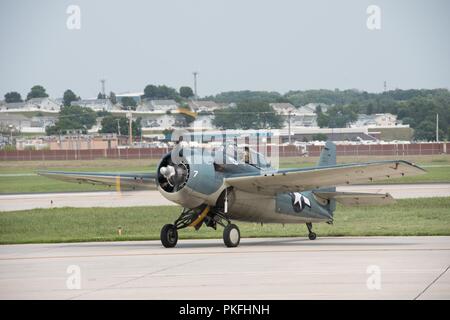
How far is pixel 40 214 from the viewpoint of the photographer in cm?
3209

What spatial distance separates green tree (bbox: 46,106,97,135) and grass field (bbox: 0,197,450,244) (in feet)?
232

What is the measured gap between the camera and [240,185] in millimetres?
20016

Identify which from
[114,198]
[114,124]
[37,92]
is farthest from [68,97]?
[114,198]

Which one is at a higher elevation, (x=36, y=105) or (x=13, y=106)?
(x=36, y=105)

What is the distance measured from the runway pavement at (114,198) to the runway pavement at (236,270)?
16.6m

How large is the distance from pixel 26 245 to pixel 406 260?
10795 millimetres

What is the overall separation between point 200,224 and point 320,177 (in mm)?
3185

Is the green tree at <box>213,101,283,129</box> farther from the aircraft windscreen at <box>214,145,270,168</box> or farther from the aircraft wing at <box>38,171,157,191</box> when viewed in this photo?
the aircraft windscreen at <box>214,145,270,168</box>

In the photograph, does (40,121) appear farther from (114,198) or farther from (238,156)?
(238,156)

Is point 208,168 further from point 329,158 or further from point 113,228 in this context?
point 113,228

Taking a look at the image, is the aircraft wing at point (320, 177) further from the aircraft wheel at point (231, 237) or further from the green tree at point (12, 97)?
the green tree at point (12, 97)

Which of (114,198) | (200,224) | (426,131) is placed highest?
(200,224)

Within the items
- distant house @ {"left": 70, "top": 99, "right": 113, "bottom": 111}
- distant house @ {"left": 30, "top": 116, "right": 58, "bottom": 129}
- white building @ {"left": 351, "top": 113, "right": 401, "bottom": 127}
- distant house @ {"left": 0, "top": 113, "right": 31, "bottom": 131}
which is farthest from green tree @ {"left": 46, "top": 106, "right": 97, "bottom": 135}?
white building @ {"left": 351, "top": 113, "right": 401, "bottom": 127}

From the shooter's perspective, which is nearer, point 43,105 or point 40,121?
point 40,121
